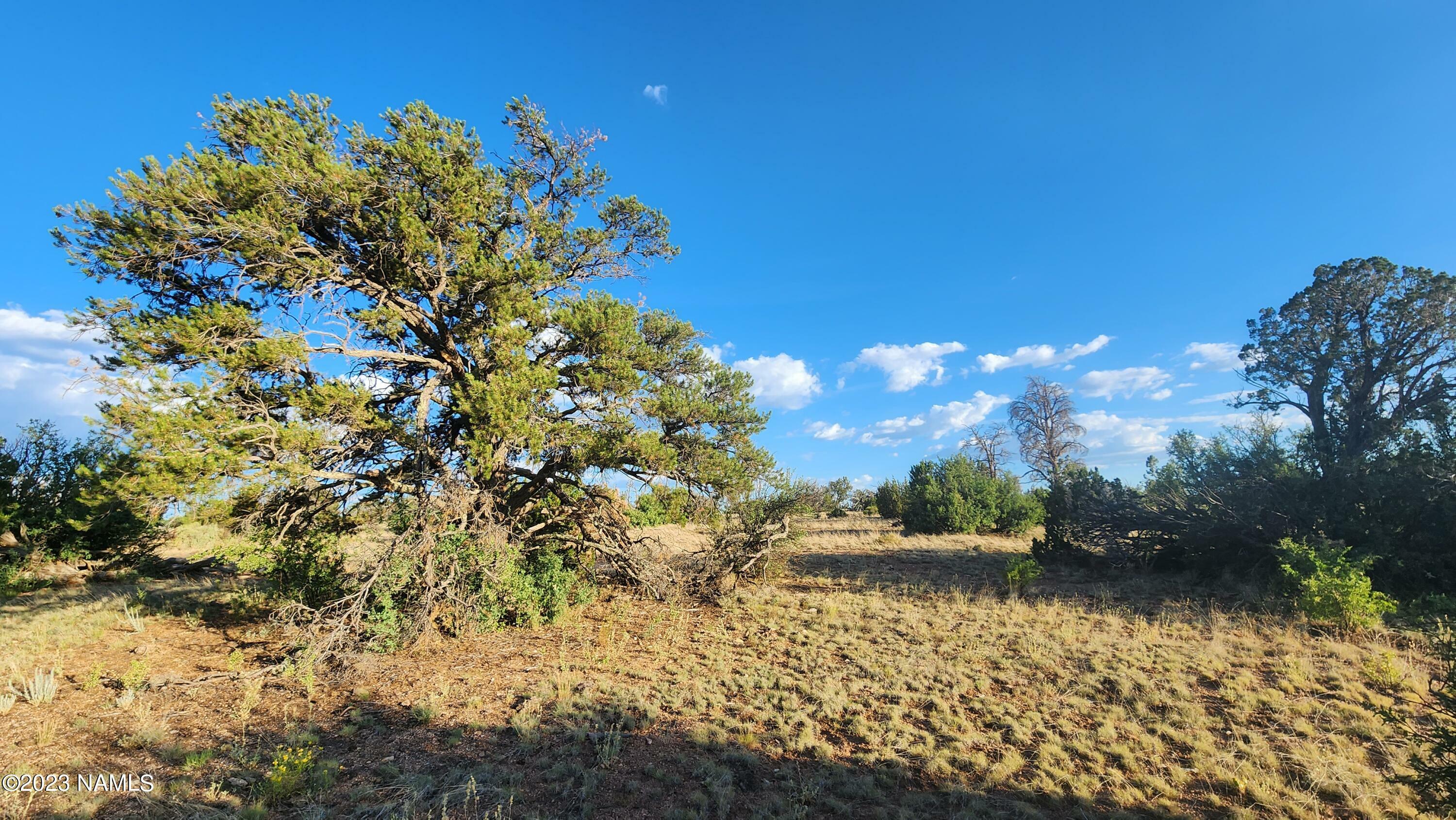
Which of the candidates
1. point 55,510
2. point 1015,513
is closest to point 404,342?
point 55,510

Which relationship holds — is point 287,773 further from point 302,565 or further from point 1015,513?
point 1015,513

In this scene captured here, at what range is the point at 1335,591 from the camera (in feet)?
28.8

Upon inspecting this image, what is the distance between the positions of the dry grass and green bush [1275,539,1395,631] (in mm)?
415

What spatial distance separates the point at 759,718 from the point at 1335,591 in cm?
1016

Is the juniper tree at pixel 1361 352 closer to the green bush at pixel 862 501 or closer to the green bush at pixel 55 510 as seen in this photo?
the green bush at pixel 862 501

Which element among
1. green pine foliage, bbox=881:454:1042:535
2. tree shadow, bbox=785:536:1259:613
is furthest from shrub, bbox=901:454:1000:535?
tree shadow, bbox=785:536:1259:613

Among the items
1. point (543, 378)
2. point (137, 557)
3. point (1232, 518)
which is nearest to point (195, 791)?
point (543, 378)

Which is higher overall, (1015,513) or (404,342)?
(404,342)

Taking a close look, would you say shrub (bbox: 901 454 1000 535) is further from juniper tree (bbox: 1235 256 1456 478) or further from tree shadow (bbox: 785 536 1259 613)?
juniper tree (bbox: 1235 256 1456 478)

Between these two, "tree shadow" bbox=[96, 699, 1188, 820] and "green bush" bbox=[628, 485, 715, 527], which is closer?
"tree shadow" bbox=[96, 699, 1188, 820]

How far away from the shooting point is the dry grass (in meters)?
4.72

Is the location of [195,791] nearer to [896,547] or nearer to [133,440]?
[133,440]

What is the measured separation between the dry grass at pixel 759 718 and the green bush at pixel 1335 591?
0.41 metres

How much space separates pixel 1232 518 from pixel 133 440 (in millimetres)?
20285
